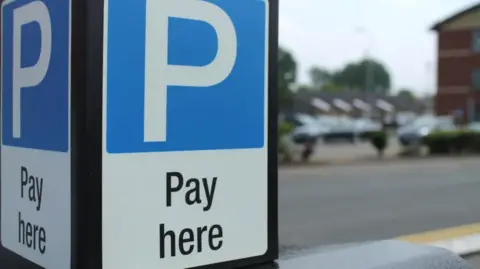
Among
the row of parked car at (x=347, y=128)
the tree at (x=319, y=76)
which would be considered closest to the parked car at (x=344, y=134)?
the row of parked car at (x=347, y=128)

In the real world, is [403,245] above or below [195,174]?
below

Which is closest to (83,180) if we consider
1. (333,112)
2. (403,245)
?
(403,245)

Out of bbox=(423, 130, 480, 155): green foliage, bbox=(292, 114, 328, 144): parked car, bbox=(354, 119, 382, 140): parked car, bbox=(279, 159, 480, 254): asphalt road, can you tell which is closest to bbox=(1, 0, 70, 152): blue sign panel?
bbox=(279, 159, 480, 254): asphalt road

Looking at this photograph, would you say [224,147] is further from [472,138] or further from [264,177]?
[472,138]

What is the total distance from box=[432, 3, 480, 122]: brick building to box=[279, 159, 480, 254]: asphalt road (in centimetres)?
2889

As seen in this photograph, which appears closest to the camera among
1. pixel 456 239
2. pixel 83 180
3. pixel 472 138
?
pixel 83 180

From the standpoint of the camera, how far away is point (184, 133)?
4.75 ft

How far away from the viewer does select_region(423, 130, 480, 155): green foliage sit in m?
24.4

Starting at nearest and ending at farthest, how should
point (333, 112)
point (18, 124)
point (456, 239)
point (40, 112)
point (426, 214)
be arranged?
point (40, 112), point (18, 124), point (456, 239), point (426, 214), point (333, 112)

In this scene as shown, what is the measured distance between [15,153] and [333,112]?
68.7 m

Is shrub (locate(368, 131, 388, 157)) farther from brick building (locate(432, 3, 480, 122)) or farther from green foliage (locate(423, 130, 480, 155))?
brick building (locate(432, 3, 480, 122))

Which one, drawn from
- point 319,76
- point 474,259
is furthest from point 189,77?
point 319,76

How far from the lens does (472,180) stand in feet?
49.0

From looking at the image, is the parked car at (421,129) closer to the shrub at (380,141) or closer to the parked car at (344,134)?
the parked car at (344,134)
